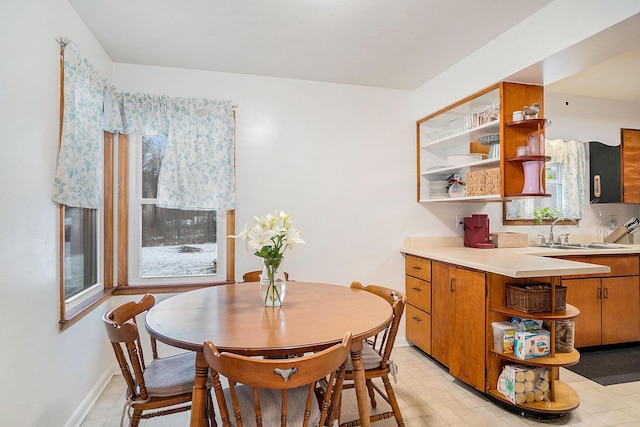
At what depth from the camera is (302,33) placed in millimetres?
2332

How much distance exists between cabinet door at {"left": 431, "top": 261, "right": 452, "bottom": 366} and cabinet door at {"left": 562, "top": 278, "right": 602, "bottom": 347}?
4.01ft

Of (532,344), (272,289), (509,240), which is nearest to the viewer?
(272,289)

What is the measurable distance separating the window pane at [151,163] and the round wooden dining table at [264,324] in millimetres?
1252

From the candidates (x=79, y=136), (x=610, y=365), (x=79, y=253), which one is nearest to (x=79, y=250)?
(x=79, y=253)

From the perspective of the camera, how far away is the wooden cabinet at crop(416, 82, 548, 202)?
2402mm

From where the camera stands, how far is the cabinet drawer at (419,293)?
299 cm

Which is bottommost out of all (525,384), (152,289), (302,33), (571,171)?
(525,384)

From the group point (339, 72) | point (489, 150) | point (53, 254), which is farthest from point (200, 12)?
point (489, 150)

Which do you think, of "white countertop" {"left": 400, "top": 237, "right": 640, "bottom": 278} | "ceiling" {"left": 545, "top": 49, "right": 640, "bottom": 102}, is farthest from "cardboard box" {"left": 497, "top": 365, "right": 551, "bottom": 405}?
"ceiling" {"left": 545, "top": 49, "right": 640, "bottom": 102}

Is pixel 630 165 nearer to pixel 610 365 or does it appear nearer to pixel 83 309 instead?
pixel 610 365

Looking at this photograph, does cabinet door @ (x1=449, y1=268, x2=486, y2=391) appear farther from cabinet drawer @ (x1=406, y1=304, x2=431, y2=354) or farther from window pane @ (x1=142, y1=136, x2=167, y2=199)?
window pane @ (x1=142, y1=136, x2=167, y2=199)

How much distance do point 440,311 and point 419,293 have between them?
344 millimetres

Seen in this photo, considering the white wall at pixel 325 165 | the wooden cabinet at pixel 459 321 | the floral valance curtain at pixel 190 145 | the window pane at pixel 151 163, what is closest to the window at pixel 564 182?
the white wall at pixel 325 165

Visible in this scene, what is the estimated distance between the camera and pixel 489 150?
266 cm
